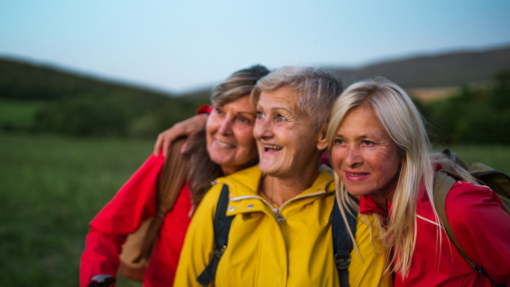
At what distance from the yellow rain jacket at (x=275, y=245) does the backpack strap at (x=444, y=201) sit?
0.48m

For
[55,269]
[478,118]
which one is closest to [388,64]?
[478,118]

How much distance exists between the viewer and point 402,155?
2229 mm

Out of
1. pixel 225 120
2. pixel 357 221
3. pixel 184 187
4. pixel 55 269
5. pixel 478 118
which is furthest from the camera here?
pixel 478 118

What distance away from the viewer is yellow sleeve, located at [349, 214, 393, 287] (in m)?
2.16

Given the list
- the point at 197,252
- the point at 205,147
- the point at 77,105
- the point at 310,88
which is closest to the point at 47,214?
the point at 205,147

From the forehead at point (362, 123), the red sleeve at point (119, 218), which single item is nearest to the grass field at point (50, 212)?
the forehead at point (362, 123)

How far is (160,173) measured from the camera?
295 centimetres

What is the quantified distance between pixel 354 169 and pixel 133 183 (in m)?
1.90

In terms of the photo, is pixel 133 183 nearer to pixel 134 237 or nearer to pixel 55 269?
pixel 134 237

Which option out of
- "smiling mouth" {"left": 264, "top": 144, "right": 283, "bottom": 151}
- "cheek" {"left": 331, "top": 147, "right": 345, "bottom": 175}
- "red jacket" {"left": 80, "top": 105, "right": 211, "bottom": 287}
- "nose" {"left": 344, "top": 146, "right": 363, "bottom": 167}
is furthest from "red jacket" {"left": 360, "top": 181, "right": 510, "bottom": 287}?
"red jacket" {"left": 80, "top": 105, "right": 211, "bottom": 287}

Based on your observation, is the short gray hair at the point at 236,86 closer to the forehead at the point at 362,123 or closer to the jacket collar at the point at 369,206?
the forehead at the point at 362,123

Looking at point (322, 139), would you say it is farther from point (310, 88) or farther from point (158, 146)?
point (158, 146)

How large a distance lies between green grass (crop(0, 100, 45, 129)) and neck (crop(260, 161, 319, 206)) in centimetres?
3591

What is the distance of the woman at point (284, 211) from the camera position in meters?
2.19
